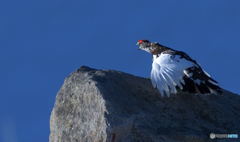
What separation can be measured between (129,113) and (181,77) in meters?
1.58

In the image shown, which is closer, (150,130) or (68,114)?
(150,130)

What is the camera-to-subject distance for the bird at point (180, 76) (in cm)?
766

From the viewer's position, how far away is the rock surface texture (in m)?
6.38

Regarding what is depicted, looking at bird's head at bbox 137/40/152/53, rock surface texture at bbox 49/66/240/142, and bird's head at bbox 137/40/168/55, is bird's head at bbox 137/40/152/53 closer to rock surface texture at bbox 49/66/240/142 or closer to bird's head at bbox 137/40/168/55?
bird's head at bbox 137/40/168/55

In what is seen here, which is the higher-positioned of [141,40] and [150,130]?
[141,40]

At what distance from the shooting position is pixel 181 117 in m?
6.93

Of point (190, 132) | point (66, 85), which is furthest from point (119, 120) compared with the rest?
point (66, 85)

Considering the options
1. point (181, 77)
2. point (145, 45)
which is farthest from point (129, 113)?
point (145, 45)

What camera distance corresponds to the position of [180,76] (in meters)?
7.99

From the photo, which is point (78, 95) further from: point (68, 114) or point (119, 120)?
point (119, 120)

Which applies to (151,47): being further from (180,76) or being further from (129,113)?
(129,113)

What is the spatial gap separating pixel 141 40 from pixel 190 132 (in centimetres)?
430

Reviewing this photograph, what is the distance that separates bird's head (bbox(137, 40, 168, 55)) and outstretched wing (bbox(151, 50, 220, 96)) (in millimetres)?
1023

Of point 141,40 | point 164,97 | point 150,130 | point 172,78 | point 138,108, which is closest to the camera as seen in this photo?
point 150,130
